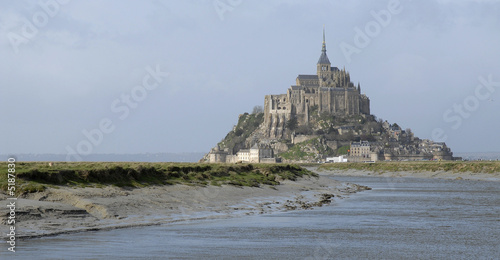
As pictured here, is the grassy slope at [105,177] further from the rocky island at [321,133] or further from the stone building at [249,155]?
the rocky island at [321,133]

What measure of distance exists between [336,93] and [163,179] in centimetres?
15933

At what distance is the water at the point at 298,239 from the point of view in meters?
18.5

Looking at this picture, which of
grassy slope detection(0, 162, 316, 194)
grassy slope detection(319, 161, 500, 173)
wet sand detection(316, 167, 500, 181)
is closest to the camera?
grassy slope detection(0, 162, 316, 194)

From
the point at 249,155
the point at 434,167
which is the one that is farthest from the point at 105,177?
the point at 249,155

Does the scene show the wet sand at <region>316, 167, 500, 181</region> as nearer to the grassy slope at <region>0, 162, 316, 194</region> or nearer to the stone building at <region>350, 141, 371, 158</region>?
the stone building at <region>350, 141, 371, 158</region>

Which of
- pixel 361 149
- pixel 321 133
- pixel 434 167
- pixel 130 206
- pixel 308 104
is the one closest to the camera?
pixel 130 206

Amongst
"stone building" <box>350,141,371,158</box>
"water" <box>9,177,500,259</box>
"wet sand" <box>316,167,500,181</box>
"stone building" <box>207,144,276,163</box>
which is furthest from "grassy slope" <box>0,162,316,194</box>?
"stone building" <box>207,144,276,163</box>

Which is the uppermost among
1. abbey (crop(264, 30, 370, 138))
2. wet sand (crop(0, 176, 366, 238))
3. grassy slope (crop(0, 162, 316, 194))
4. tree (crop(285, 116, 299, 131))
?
abbey (crop(264, 30, 370, 138))

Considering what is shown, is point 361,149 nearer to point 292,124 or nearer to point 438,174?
point 292,124

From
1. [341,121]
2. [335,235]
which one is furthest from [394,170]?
[335,235]

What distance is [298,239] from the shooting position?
874 inches

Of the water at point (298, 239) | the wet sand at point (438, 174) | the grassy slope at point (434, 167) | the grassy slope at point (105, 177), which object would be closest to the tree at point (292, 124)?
the grassy slope at point (434, 167)

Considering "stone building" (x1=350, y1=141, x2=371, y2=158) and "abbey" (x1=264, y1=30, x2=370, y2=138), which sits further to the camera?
"abbey" (x1=264, y1=30, x2=370, y2=138)

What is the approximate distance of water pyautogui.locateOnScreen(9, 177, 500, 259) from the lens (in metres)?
18.5
